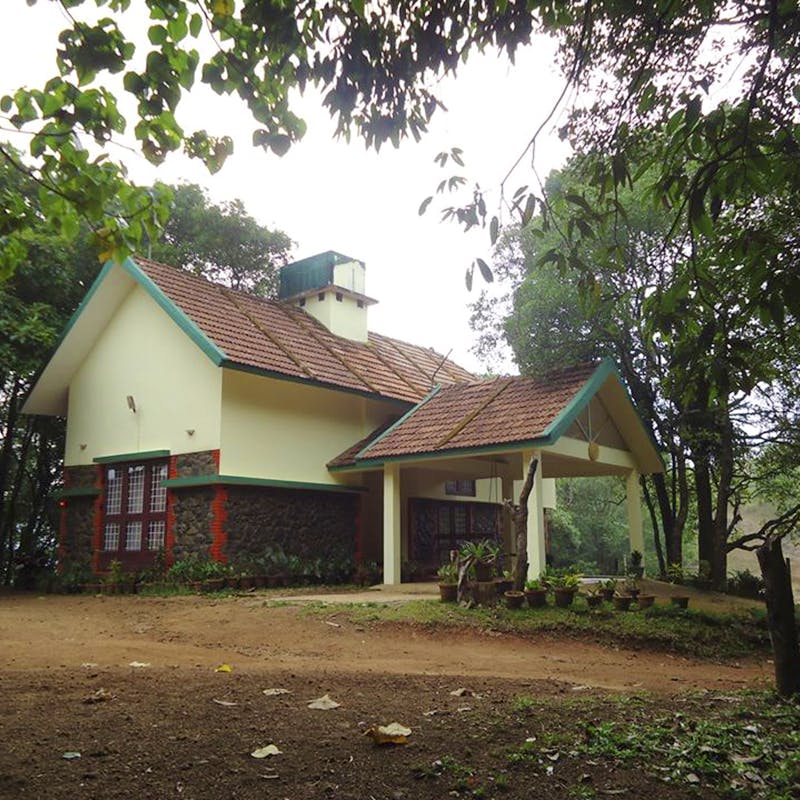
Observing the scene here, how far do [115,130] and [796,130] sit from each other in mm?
4244

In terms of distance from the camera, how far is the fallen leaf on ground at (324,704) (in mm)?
5062

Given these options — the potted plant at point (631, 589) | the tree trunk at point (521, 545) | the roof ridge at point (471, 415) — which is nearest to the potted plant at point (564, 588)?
the tree trunk at point (521, 545)

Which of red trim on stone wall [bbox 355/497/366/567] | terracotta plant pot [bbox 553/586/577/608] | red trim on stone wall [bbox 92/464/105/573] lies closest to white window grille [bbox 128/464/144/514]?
red trim on stone wall [bbox 92/464/105/573]

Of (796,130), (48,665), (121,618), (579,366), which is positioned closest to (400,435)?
(579,366)

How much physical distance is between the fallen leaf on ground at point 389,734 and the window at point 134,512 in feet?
40.3

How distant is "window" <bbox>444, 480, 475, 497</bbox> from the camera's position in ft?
66.5

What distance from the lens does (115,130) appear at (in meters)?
5.18

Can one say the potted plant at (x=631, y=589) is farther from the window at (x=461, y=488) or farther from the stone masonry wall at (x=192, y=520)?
the window at (x=461, y=488)

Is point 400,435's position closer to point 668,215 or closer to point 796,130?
point 668,215

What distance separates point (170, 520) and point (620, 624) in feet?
30.8

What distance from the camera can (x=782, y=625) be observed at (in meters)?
5.61

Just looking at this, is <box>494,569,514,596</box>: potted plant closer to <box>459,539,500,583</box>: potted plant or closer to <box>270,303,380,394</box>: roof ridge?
<box>459,539,500,583</box>: potted plant

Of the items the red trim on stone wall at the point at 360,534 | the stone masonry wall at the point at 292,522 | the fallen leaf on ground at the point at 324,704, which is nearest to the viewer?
the fallen leaf on ground at the point at 324,704

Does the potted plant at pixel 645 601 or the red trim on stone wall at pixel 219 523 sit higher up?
the red trim on stone wall at pixel 219 523
